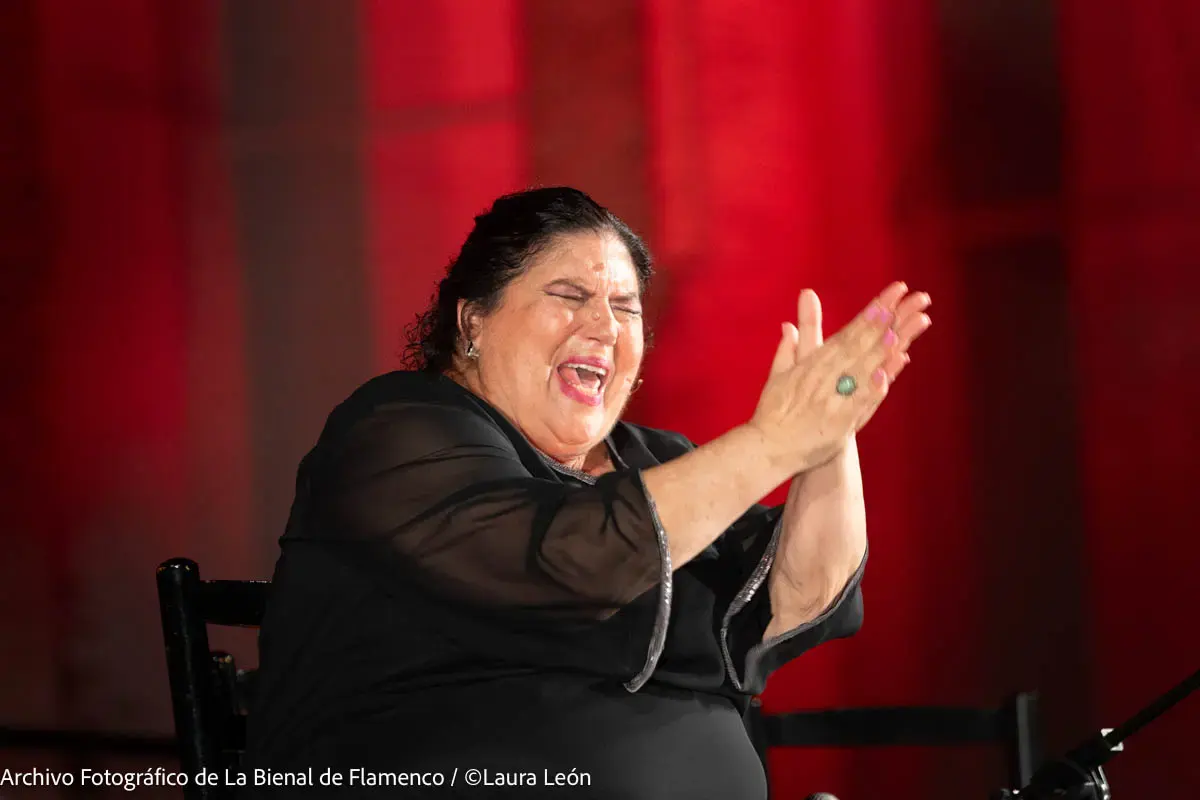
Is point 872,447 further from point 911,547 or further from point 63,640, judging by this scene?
point 63,640

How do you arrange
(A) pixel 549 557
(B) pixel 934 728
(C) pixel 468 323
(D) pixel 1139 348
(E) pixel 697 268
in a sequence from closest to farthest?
(A) pixel 549 557 → (C) pixel 468 323 → (B) pixel 934 728 → (D) pixel 1139 348 → (E) pixel 697 268

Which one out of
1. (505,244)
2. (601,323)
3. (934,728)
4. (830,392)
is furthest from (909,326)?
(934,728)

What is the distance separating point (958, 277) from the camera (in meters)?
2.25

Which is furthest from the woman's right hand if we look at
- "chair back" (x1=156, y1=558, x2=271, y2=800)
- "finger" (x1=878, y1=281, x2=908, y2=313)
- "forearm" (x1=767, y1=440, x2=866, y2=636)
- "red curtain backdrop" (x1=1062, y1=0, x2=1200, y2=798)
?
"red curtain backdrop" (x1=1062, y1=0, x2=1200, y2=798)

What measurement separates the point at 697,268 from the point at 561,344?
1.00 m

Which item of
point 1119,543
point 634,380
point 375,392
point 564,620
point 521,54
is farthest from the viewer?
point 521,54

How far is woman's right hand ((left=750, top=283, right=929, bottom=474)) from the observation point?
1.14 meters

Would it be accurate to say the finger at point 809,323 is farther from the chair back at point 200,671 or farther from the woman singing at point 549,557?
the chair back at point 200,671

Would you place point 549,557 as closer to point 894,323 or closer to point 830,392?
point 830,392

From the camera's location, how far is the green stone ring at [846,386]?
45.8 inches

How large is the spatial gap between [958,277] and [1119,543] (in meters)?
0.53

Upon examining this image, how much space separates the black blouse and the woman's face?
88 mm

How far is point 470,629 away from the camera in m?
1.22

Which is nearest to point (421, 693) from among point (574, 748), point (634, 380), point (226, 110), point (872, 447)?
point (574, 748)
